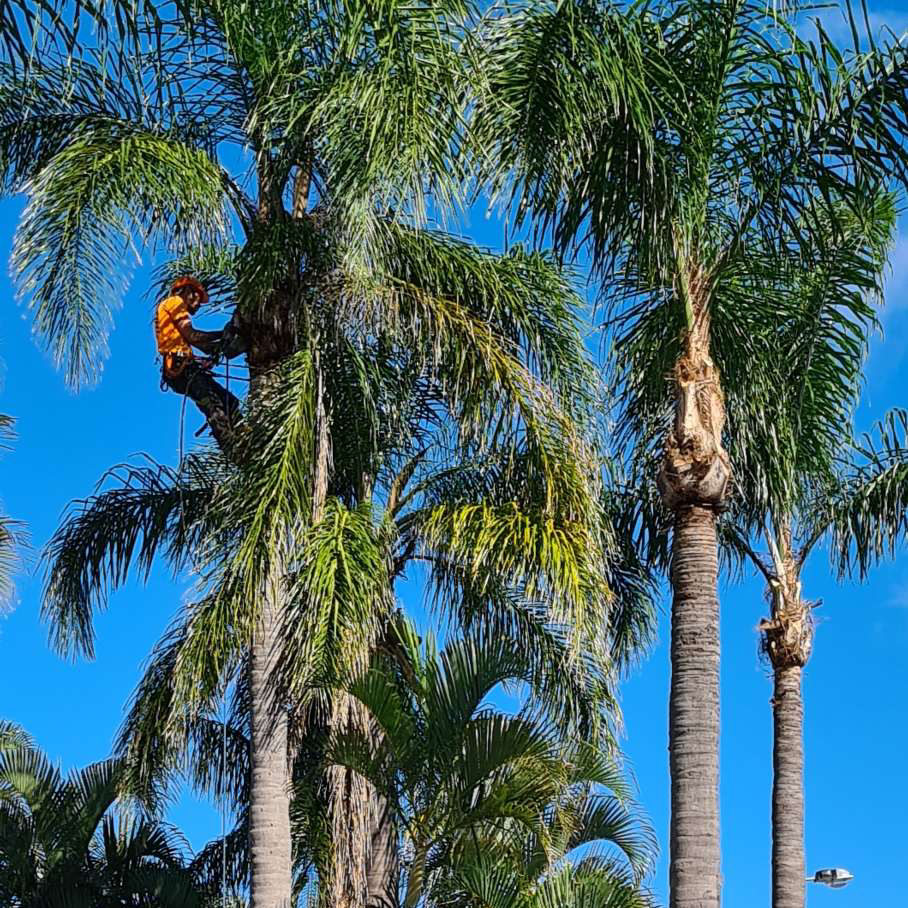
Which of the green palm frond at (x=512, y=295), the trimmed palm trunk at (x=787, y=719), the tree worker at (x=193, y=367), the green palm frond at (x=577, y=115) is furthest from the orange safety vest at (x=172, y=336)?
the trimmed palm trunk at (x=787, y=719)

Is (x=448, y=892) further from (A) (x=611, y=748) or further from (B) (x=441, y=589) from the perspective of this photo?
(B) (x=441, y=589)

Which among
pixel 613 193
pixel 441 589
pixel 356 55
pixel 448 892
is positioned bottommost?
pixel 448 892

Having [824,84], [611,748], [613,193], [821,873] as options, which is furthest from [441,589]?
[821,873]

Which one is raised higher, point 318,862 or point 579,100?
point 579,100

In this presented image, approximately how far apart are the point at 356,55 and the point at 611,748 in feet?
17.7

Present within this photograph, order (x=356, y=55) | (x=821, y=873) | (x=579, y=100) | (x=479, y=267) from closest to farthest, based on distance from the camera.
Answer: (x=579, y=100) < (x=356, y=55) < (x=479, y=267) < (x=821, y=873)

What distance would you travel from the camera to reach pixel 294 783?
1401 cm

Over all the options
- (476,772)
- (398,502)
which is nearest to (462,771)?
(476,772)

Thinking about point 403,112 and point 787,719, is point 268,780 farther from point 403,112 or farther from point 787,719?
point 787,719

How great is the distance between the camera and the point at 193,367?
506 inches

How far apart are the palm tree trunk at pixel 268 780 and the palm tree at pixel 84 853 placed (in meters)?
3.99

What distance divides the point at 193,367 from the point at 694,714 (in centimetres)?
474

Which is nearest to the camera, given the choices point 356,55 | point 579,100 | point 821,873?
point 579,100

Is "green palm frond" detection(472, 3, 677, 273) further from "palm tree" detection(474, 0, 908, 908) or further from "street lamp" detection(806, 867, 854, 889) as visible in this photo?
"street lamp" detection(806, 867, 854, 889)
